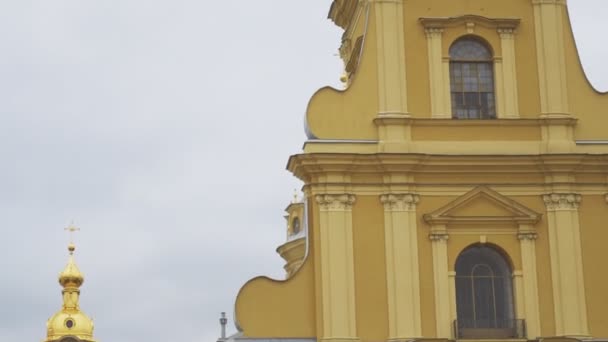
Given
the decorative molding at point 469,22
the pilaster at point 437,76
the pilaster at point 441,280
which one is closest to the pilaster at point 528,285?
the pilaster at point 441,280

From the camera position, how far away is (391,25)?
28.8 m

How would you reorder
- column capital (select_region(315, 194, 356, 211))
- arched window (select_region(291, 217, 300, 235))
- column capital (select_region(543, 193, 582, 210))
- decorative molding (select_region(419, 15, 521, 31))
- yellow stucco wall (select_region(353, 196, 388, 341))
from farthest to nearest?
arched window (select_region(291, 217, 300, 235)) < decorative molding (select_region(419, 15, 521, 31)) < column capital (select_region(543, 193, 582, 210)) < column capital (select_region(315, 194, 356, 211)) < yellow stucco wall (select_region(353, 196, 388, 341))

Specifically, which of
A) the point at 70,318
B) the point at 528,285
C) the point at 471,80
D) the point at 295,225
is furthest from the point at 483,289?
the point at 70,318

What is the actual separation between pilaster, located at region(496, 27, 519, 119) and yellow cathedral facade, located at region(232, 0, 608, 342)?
27 mm

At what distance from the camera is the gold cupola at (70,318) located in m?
65.5

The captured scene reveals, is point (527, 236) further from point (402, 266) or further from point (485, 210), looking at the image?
point (402, 266)

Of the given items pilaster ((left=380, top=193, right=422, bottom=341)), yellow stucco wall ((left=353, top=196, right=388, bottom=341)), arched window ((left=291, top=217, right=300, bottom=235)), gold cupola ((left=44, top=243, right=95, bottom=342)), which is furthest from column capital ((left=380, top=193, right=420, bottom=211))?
gold cupola ((left=44, top=243, right=95, bottom=342))

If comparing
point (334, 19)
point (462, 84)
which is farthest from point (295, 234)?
point (462, 84)

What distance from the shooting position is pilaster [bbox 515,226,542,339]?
27562 millimetres

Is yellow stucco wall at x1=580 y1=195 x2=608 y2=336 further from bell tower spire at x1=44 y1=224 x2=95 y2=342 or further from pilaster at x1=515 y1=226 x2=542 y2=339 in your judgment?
bell tower spire at x1=44 y1=224 x2=95 y2=342

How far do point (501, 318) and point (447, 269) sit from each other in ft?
4.55

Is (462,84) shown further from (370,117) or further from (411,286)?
(411,286)

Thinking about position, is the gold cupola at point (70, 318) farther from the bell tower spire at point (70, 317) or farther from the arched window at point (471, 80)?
the arched window at point (471, 80)

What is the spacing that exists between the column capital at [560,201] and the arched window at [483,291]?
1.36m
